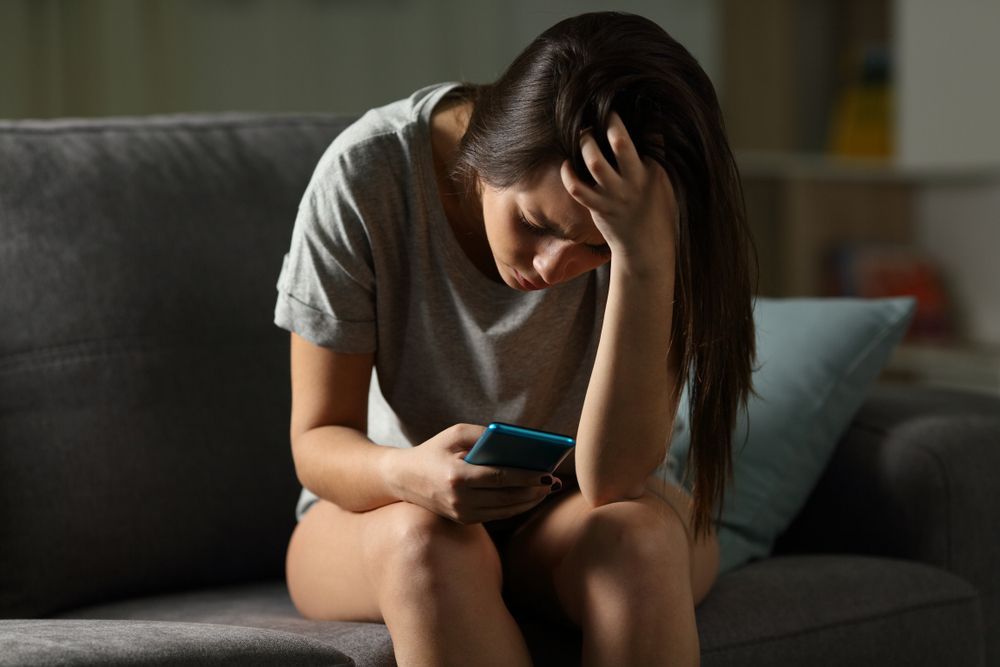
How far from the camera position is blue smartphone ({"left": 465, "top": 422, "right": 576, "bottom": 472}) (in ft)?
3.30

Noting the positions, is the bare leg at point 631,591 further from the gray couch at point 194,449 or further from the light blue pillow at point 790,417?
the light blue pillow at point 790,417

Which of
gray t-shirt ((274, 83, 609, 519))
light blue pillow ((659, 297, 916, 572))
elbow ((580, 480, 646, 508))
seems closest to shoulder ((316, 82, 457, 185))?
gray t-shirt ((274, 83, 609, 519))

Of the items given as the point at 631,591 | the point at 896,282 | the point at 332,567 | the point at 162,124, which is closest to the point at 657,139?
the point at 631,591

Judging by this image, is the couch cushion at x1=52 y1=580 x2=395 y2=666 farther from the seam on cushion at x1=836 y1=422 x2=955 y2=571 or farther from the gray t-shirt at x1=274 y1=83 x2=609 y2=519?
the seam on cushion at x1=836 y1=422 x2=955 y2=571

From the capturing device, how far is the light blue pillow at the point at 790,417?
1.49 m

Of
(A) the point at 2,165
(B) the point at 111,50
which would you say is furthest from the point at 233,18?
(A) the point at 2,165

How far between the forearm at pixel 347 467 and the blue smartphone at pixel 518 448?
113 millimetres

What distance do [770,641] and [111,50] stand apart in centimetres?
197

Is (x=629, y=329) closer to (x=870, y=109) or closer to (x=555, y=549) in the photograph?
(x=555, y=549)

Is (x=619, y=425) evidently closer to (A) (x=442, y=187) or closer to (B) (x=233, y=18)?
(A) (x=442, y=187)

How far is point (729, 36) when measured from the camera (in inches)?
132

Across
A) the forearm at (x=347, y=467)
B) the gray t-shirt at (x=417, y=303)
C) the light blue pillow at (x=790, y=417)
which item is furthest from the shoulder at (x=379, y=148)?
the light blue pillow at (x=790, y=417)

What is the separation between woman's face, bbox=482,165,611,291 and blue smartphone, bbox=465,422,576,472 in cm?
16

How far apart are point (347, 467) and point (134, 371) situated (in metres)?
0.40
